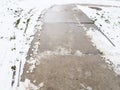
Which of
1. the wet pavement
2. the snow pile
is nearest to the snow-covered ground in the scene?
the snow pile

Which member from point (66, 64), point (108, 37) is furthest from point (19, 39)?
point (108, 37)

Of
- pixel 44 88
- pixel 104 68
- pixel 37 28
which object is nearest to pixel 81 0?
pixel 37 28

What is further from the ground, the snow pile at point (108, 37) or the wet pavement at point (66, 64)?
the wet pavement at point (66, 64)

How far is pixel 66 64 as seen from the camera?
5.84m

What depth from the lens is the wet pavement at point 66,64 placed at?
4.95 meters

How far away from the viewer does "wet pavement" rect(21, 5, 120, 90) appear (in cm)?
495

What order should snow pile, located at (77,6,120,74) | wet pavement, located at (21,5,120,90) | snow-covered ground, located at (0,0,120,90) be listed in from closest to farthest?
wet pavement, located at (21,5,120,90)
snow-covered ground, located at (0,0,120,90)
snow pile, located at (77,6,120,74)

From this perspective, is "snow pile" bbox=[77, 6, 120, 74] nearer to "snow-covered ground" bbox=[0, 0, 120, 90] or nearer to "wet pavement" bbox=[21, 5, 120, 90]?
"snow-covered ground" bbox=[0, 0, 120, 90]

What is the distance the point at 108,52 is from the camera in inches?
266

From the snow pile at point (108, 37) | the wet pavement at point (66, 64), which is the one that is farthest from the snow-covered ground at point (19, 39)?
the wet pavement at point (66, 64)

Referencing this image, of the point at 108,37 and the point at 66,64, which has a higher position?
the point at 66,64

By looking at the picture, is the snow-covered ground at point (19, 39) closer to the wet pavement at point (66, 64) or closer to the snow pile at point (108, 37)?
the snow pile at point (108, 37)

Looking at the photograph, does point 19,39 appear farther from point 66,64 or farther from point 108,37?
point 108,37

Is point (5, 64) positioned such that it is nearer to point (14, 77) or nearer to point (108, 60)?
point (14, 77)
